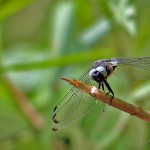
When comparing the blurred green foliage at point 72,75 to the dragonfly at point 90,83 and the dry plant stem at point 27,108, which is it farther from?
the dragonfly at point 90,83

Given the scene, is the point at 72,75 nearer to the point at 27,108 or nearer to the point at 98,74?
the point at 27,108

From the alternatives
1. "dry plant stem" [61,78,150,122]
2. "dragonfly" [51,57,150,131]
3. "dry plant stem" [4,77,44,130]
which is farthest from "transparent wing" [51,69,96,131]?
"dry plant stem" [4,77,44,130]

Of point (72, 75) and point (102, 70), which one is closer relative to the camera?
point (102, 70)

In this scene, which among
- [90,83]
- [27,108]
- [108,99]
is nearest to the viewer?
[108,99]

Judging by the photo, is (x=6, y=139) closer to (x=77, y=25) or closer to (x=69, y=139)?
(x=69, y=139)

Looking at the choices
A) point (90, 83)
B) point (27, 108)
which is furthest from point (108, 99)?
point (27, 108)

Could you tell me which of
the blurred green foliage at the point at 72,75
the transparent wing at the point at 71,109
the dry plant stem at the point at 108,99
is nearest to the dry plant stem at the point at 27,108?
the blurred green foliage at the point at 72,75

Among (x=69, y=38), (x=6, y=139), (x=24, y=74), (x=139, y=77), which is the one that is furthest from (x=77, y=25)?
(x=139, y=77)
